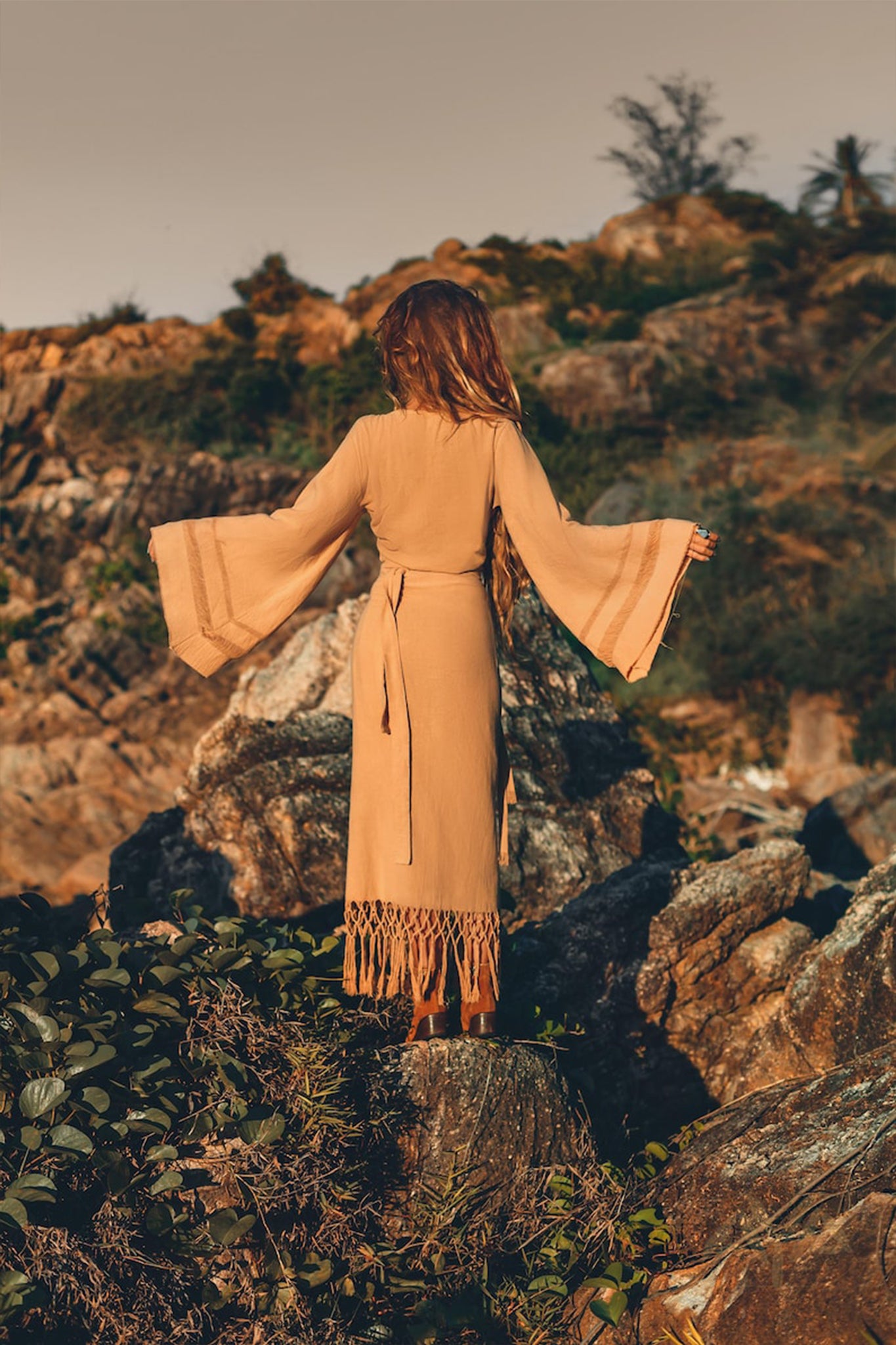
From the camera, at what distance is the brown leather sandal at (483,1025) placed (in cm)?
380

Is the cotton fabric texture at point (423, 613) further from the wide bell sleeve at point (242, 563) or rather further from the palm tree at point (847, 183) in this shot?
the palm tree at point (847, 183)

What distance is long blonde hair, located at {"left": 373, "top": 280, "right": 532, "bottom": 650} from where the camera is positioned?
371 centimetres

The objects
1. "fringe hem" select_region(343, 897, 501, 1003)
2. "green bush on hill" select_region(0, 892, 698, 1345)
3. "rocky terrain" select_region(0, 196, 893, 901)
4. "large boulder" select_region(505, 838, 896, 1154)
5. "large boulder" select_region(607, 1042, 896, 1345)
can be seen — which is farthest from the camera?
"rocky terrain" select_region(0, 196, 893, 901)

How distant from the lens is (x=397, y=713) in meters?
3.80

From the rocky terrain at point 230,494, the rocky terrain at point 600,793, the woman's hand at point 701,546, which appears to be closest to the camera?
the rocky terrain at point 600,793

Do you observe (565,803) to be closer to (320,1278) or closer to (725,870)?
(725,870)

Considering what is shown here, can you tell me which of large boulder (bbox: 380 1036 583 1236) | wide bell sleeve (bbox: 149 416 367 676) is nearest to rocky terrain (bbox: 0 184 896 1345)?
large boulder (bbox: 380 1036 583 1236)

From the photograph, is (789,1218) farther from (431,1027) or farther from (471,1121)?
(431,1027)

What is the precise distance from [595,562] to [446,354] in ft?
2.48

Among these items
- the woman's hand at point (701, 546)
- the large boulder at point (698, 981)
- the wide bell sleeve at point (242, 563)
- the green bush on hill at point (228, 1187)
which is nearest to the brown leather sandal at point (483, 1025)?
the green bush on hill at point (228, 1187)

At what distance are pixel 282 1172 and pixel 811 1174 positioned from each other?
1.31 metres

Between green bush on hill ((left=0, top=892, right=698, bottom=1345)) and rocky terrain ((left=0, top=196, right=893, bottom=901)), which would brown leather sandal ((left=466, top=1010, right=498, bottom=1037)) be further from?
rocky terrain ((left=0, top=196, right=893, bottom=901))

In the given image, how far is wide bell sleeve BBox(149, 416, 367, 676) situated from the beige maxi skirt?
29 centimetres

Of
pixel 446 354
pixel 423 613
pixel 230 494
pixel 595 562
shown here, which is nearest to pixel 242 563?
pixel 423 613
